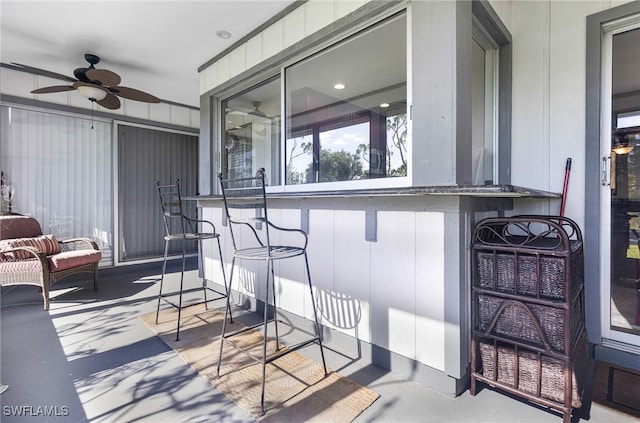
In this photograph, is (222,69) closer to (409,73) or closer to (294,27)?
(294,27)

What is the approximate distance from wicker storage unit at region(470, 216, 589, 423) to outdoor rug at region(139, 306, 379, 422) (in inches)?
27.1

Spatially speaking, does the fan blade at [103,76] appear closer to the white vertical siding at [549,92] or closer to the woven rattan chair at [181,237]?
the woven rattan chair at [181,237]

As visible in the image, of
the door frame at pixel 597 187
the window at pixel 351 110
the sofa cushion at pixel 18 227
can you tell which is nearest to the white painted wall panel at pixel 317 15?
the window at pixel 351 110

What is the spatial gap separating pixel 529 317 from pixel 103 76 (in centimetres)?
387

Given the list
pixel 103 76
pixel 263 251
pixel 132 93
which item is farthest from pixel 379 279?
pixel 132 93

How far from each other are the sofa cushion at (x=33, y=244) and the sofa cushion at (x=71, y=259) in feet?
0.72

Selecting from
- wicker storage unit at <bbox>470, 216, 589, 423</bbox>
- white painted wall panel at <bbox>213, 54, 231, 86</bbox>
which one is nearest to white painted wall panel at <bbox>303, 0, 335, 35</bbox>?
white painted wall panel at <bbox>213, 54, 231, 86</bbox>

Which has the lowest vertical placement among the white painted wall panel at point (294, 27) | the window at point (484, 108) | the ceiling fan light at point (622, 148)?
the ceiling fan light at point (622, 148)

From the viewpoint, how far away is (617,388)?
1743mm

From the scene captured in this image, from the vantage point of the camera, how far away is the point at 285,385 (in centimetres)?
183

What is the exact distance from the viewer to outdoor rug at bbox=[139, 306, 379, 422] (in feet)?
5.26

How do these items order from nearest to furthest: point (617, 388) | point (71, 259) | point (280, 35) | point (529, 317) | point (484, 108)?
point (529, 317) < point (617, 388) < point (484, 108) < point (280, 35) < point (71, 259)

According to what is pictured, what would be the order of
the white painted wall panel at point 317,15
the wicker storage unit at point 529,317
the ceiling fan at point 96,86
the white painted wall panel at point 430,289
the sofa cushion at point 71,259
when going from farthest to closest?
the sofa cushion at point 71,259 → the ceiling fan at point 96,86 → the white painted wall panel at point 317,15 → the white painted wall panel at point 430,289 → the wicker storage unit at point 529,317

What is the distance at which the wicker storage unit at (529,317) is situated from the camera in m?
1.49
